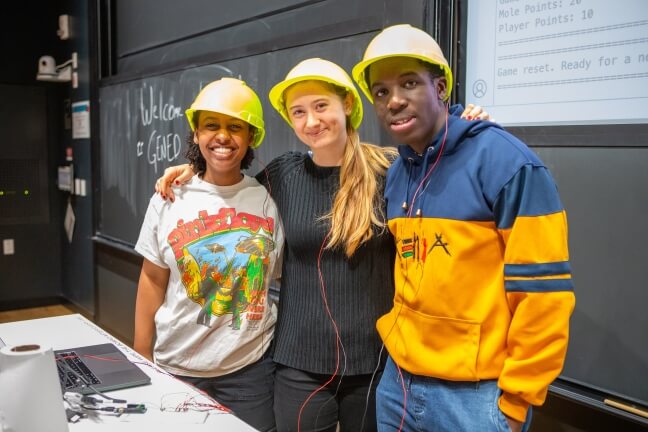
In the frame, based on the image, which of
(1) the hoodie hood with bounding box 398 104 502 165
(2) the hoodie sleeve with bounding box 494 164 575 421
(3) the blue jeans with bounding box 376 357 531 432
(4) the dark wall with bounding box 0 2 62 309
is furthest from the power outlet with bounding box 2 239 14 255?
(2) the hoodie sleeve with bounding box 494 164 575 421

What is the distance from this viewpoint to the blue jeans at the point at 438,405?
1.13 metres

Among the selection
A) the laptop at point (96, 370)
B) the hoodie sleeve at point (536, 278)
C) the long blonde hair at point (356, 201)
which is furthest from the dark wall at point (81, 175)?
the hoodie sleeve at point (536, 278)

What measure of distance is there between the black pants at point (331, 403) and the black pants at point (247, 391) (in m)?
0.10

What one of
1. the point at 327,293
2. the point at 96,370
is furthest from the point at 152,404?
the point at 327,293

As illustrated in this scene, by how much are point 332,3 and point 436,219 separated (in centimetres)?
144

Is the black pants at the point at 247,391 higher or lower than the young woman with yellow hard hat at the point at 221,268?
lower

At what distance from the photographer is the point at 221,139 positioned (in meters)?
1.63

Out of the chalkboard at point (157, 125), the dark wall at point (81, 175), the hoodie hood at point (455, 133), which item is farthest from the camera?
the dark wall at point (81, 175)

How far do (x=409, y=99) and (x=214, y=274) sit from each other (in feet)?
2.39

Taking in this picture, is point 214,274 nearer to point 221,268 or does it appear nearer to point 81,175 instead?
point 221,268

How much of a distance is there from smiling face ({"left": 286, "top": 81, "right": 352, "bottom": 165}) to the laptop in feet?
2.48

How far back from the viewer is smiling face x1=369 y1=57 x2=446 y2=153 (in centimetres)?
121

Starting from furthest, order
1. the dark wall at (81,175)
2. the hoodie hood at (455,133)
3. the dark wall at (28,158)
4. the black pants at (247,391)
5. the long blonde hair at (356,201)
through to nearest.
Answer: the dark wall at (28,158) → the dark wall at (81,175) → the black pants at (247,391) → the long blonde hair at (356,201) → the hoodie hood at (455,133)

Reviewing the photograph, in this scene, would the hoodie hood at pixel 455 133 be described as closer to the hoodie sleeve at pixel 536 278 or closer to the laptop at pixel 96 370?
the hoodie sleeve at pixel 536 278
